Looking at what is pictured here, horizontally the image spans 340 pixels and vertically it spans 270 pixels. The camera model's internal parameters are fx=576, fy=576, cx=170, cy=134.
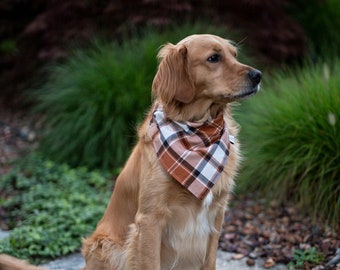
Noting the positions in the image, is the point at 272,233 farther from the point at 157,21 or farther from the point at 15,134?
the point at 15,134

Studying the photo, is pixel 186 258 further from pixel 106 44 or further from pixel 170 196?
pixel 106 44

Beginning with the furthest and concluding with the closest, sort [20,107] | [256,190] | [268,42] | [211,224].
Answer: [20,107], [268,42], [256,190], [211,224]

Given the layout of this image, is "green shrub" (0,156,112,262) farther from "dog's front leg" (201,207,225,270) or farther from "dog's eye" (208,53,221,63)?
"dog's eye" (208,53,221,63)

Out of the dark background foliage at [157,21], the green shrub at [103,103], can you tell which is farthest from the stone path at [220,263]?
the dark background foliage at [157,21]

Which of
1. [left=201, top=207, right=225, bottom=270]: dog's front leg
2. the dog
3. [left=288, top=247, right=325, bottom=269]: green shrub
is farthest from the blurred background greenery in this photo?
[left=201, top=207, right=225, bottom=270]: dog's front leg

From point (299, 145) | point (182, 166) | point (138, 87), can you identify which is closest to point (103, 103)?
point (138, 87)

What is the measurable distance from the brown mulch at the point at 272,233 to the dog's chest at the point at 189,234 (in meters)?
0.95

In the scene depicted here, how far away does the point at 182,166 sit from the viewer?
3293mm

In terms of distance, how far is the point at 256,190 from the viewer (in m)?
5.61

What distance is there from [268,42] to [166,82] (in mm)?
4528

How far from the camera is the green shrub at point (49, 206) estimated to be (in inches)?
180

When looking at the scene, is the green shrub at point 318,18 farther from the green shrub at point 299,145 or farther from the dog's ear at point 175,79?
the dog's ear at point 175,79

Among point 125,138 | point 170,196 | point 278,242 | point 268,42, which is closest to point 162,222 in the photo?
point 170,196

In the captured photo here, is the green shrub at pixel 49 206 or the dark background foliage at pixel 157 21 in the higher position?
the dark background foliage at pixel 157 21
